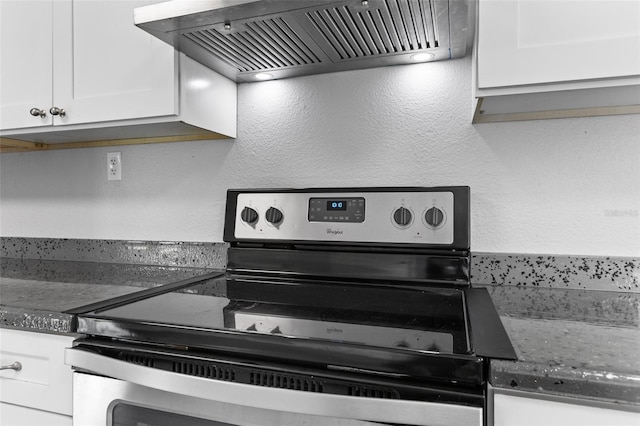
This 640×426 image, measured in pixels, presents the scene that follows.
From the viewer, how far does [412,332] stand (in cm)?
72

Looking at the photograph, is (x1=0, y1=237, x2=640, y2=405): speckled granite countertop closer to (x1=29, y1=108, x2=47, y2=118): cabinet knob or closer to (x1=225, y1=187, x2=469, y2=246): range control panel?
(x1=225, y1=187, x2=469, y2=246): range control panel

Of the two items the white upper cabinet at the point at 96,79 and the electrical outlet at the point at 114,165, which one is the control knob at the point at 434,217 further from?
the electrical outlet at the point at 114,165

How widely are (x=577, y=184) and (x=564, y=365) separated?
2.28 ft

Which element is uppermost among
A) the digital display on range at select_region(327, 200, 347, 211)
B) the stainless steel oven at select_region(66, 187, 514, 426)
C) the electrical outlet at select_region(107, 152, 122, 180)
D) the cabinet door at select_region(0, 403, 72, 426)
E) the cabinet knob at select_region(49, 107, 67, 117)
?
the cabinet knob at select_region(49, 107, 67, 117)

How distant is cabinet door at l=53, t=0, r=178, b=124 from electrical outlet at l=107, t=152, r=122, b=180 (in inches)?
12.3

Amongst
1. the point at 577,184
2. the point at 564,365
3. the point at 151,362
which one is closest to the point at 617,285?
the point at 577,184

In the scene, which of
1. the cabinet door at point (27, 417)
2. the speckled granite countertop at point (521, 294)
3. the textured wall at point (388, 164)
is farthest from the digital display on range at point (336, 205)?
the cabinet door at point (27, 417)

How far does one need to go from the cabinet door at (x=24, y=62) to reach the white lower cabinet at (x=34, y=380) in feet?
2.32

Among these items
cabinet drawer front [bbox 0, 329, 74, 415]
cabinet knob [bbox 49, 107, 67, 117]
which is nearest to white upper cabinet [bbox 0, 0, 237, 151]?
cabinet knob [bbox 49, 107, 67, 117]

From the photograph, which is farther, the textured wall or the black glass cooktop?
the textured wall

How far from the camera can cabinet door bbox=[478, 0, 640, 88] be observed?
792 mm

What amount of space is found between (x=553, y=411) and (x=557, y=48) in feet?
2.18

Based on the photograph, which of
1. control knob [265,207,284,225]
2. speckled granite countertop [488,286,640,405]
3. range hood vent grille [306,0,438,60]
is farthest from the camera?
control knob [265,207,284,225]

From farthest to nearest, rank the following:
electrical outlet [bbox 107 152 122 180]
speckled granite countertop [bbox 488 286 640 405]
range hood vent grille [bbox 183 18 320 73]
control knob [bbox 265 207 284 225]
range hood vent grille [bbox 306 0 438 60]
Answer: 1. electrical outlet [bbox 107 152 122 180]
2. control knob [bbox 265 207 284 225]
3. range hood vent grille [bbox 183 18 320 73]
4. range hood vent grille [bbox 306 0 438 60]
5. speckled granite countertop [bbox 488 286 640 405]
